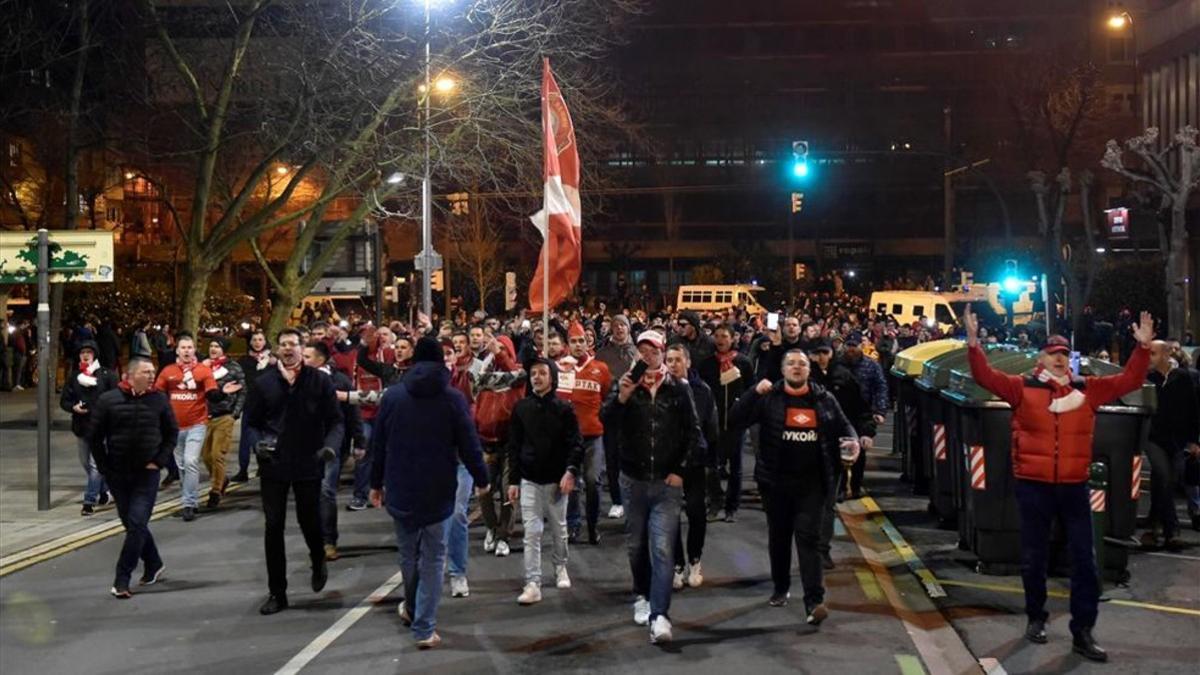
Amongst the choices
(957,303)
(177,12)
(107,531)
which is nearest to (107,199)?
(177,12)

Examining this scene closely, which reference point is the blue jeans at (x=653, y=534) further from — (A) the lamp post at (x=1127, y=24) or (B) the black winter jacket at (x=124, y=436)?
(A) the lamp post at (x=1127, y=24)

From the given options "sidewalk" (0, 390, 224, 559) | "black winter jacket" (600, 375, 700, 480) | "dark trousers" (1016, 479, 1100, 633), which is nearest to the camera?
"dark trousers" (1016, 479, 1100, 633)

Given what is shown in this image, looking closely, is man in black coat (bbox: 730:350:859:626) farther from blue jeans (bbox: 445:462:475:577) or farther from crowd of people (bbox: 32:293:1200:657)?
blue jeans (bbox: 445:462:475:577)

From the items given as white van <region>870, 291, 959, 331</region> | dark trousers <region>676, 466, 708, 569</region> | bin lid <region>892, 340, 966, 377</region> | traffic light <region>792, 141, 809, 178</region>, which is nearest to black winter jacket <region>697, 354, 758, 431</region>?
bin lid <region>892, 340, 966, 377</region>

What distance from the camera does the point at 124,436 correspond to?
9.27m

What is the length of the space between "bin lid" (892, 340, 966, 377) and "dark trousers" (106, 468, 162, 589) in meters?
7.07

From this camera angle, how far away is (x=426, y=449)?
761 centimetres

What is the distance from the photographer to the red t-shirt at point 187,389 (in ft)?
40.9

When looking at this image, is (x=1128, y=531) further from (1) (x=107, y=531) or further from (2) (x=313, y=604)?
(1) (x=107, y=531)

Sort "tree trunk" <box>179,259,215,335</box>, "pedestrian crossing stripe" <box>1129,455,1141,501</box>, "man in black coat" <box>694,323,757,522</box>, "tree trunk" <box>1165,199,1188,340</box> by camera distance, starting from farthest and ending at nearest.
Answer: "tree trunk" <box>1165,199,1188,340</box> < "tree trunk" <box>179,259,215,335</box> < "man in black coat" <box>694,323,757,522</box> < "pedestrian crossing stripe" <box>1129,455,1141,501</box>

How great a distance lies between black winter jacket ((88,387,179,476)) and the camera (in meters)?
9.27

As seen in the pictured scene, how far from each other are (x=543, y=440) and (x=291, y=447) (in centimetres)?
168

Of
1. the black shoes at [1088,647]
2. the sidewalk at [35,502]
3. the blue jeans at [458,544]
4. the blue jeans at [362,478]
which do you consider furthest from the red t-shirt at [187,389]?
the black shoes at [1088,647]

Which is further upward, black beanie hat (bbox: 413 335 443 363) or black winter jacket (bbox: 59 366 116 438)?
black beanie hat (bbox: 413 335 443 363)
